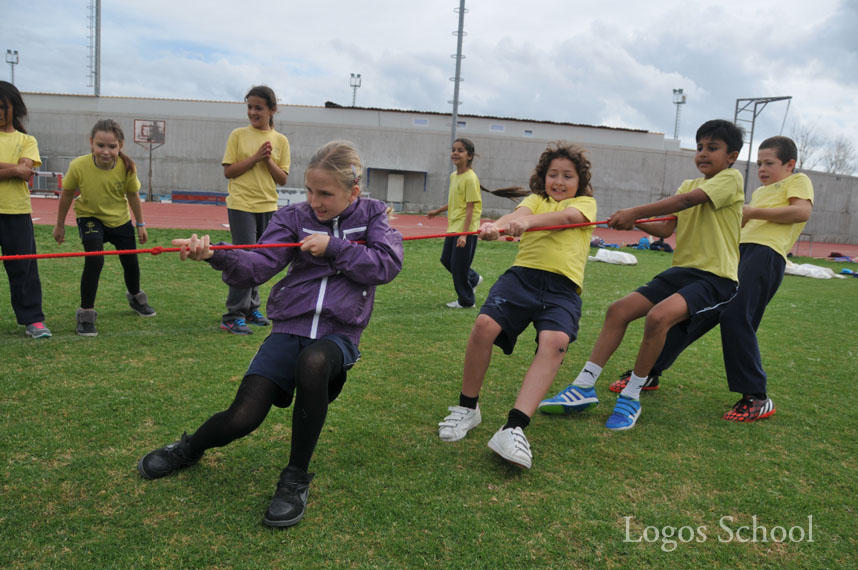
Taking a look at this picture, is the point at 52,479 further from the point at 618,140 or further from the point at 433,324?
the point at 618,140

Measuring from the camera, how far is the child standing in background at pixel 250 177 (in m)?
5.45

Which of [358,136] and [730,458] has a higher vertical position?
[358,136]

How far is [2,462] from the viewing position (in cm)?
287

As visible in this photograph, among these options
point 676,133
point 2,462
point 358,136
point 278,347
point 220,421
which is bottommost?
point 2,462

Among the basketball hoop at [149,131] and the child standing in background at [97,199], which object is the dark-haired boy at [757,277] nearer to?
the child standing in background at [97,199]

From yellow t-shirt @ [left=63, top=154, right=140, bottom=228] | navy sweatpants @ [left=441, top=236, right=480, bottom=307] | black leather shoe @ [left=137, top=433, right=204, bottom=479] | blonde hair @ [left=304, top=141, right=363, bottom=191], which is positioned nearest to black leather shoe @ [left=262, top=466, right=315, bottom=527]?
black leather shoe @ [left=137, top=433, right=204, bottom=479]

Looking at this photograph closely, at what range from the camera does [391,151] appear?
109 ft

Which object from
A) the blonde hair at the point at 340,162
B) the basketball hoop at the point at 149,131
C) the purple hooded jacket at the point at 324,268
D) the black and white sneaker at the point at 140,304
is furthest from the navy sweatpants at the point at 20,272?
the basketball hoop at the point at 149,131

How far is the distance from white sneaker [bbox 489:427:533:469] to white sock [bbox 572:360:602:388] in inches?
39.4

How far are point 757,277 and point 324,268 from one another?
10.1ft

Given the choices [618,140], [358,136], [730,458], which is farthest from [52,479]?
[618,140]

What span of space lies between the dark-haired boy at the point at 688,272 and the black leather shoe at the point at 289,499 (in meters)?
1.84

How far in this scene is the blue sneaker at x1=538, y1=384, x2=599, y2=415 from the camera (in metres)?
3.91

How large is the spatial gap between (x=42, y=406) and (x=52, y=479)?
981 millimetres
